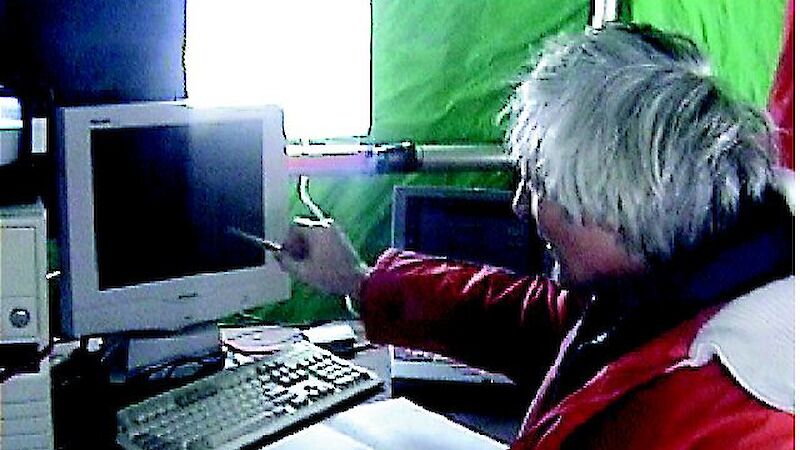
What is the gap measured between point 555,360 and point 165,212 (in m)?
0.58

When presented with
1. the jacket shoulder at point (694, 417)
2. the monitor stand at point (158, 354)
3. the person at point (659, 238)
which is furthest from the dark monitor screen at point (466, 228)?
the jacket shoulder at point (694, 417)

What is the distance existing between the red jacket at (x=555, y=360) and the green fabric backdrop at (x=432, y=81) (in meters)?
0.44

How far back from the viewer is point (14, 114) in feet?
5.10

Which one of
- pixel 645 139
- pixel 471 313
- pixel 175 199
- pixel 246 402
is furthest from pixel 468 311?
pixel 645 139

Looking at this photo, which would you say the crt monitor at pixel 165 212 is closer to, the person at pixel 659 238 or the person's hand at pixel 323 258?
the person's hand at pixel 323 258

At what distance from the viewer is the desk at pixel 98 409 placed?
1.52 m

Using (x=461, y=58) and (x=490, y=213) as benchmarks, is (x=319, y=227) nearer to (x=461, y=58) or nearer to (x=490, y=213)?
(x=490, y=213)

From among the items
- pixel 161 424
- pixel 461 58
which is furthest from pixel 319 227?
pixel 461 58

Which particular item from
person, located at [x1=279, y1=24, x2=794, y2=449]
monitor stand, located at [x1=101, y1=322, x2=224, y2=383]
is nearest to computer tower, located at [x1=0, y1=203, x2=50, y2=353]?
monitor stand, located at [x1=101, y1=322, x2=224, y2=383]

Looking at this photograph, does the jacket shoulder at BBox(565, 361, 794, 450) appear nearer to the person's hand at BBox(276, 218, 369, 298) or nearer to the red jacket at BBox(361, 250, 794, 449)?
the red jacket at BBox(361, 250, 794, 449)

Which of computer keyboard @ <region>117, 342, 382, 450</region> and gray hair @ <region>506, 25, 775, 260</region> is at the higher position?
gray hair @ <region>506, 25, 775, 260</region>

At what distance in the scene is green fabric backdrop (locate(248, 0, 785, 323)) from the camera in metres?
2.12

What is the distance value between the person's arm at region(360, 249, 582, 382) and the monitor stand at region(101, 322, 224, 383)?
26cm

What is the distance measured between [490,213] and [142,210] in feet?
1.96
